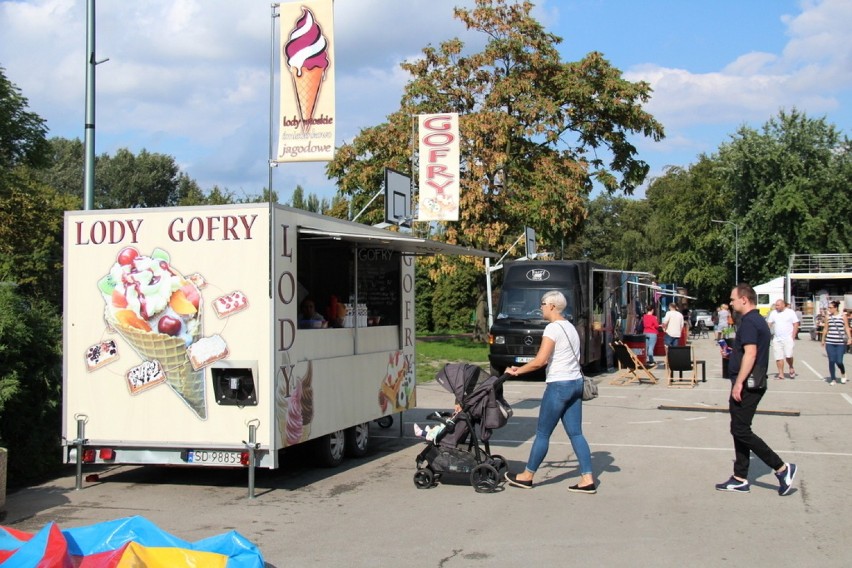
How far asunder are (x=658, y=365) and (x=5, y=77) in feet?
70.2

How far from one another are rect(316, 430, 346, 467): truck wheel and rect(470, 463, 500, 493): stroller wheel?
1.86 metres

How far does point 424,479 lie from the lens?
27.9ft

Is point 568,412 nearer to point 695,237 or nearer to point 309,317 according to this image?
point 309,317

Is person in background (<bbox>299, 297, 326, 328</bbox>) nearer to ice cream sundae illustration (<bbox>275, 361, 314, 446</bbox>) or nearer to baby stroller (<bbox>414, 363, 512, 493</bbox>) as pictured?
ice cream sundae illustration (<bbox>275, 361, 314, 446</bbox>)

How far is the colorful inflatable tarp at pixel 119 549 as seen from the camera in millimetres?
4895

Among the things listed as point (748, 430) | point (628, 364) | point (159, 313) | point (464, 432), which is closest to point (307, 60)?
point (159, 313)

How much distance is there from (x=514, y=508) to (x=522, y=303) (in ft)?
46.8

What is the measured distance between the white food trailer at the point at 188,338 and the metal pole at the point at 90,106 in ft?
8.31

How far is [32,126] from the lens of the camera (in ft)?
90.1

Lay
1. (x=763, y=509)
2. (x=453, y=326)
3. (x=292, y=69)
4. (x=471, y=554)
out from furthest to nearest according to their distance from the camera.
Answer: (x=453, y=326)
(x=292, y=69)
(x=763, y=509)
(x=471, y=554)

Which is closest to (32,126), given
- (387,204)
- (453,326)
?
(387,204)

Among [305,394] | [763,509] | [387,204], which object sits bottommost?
[763,509]

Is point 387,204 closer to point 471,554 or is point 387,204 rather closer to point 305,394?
point 305,394

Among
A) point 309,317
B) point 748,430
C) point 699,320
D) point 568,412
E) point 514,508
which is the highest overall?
point 309,317
